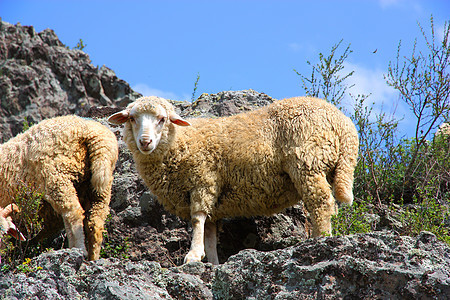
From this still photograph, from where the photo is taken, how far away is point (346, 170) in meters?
5.75

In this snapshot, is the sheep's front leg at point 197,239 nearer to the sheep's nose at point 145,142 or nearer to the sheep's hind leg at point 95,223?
the sheep's nose at point 145,142

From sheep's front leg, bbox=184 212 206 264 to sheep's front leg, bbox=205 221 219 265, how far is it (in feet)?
0.81

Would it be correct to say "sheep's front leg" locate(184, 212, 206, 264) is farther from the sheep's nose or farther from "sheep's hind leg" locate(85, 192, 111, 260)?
"sheep's hind leg" locate(85, 192, 111, 260)

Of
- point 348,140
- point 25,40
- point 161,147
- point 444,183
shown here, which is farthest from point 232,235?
point 25,40

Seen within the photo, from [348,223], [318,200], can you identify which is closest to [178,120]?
[318,200]

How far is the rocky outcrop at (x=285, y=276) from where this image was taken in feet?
12.8

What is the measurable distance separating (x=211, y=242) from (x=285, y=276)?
7.38ft

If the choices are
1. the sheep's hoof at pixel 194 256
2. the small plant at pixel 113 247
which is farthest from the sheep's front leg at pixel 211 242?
the small plant at pixel 113 247

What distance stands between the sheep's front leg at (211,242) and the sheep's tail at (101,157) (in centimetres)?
135

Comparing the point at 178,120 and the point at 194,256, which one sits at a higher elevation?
the point at 178,120

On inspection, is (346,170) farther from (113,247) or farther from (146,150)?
(113,247)

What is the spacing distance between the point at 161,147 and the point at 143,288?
7.25ft

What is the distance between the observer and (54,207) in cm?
580

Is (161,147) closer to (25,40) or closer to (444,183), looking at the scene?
(444,183)
